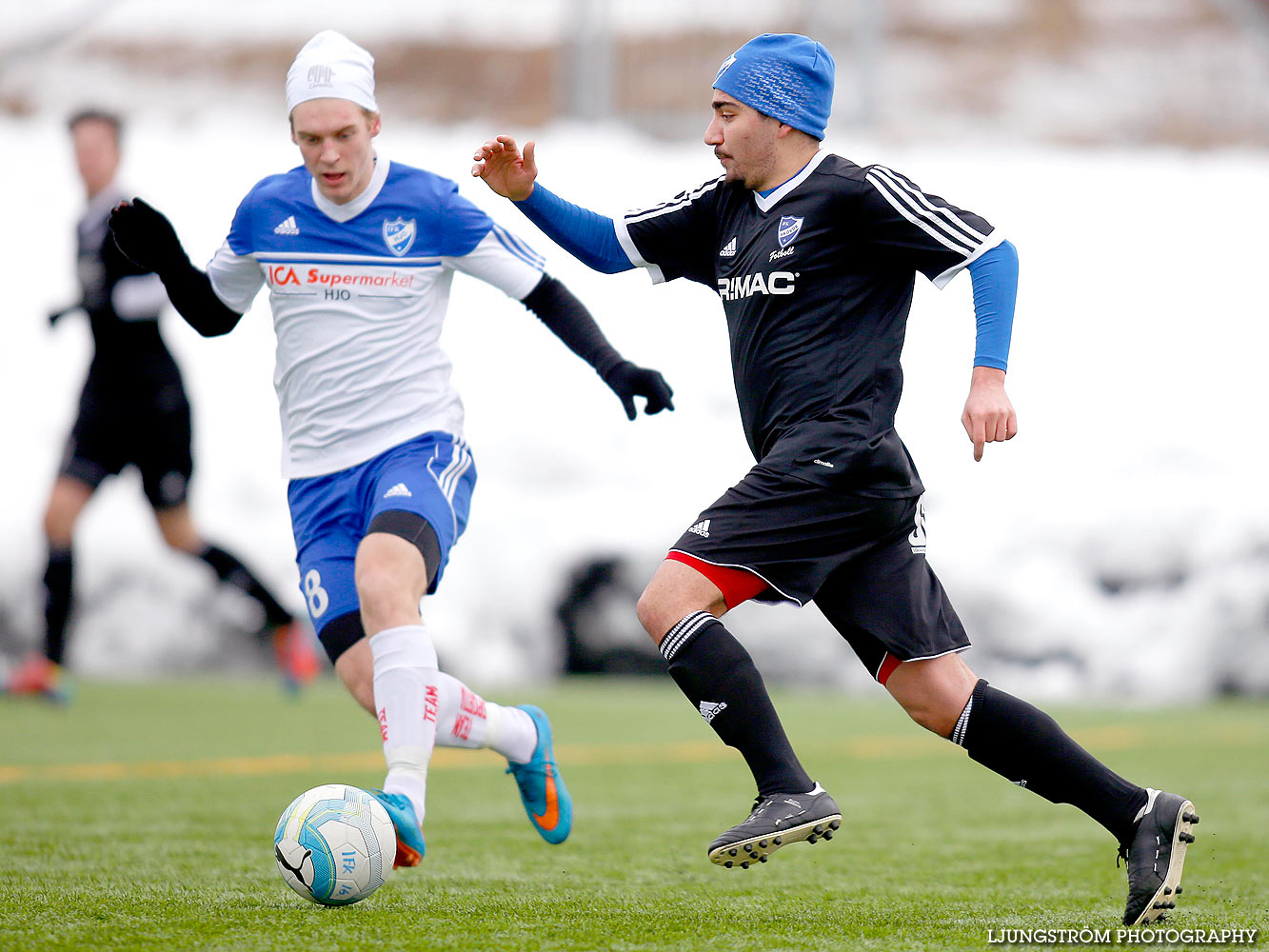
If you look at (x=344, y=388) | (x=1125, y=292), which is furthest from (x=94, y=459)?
(x=1125, y=292)

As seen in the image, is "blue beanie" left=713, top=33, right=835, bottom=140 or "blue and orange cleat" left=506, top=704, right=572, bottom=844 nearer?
"blue beanie" left=713, top=33, right=835, bottom=140

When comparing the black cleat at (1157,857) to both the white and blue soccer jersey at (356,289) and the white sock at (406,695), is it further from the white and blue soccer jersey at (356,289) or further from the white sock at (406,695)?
the white and blue soccer jersey at (356,289)

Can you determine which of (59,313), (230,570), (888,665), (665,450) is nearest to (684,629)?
(888,665)

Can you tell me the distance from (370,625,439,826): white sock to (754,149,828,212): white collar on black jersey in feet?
4.02

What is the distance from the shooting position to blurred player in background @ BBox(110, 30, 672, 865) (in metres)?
3.62

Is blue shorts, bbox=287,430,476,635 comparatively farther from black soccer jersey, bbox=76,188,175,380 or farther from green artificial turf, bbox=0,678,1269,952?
black soccer jersey, bbox=76,188,175,380

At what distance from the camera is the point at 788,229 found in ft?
10.5

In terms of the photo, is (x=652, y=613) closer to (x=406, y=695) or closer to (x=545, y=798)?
(x=406, y=695)

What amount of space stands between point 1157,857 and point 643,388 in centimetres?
154

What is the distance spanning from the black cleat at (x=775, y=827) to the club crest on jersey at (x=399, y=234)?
173 centimetres

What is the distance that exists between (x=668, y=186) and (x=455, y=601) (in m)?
A: 3.69

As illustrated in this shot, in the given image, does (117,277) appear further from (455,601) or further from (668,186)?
(668,186)

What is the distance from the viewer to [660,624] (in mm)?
2986

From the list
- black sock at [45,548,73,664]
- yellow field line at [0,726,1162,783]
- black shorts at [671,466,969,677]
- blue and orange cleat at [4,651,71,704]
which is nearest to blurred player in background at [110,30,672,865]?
black shorts at [671,466,969,677]
